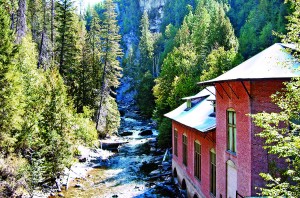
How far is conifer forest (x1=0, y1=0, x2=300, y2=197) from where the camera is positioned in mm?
16906

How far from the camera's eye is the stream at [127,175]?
2188 centimetres

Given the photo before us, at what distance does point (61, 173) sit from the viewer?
22047 millimetres

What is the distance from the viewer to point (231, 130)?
1283 centimetres

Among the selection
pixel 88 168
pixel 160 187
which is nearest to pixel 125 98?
pixel 88 168

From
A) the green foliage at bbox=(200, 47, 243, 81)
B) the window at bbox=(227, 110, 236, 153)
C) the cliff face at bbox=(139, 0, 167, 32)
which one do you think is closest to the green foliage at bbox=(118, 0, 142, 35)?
the cliff face at bbox=(139, 0, 167, 32)

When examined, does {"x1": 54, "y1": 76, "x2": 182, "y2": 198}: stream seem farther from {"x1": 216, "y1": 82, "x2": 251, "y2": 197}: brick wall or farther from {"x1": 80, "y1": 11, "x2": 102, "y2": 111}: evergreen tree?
{"x1": 216, "y1": 82, "x2": 251, "y2": 197}: brick wall

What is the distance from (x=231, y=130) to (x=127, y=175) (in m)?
16.3

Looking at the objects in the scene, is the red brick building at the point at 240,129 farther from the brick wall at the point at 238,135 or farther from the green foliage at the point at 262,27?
the green foliage at the point at 262,27

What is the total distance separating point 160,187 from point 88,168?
9024 millimetres

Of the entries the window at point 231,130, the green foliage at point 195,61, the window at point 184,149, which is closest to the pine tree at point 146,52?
the green foliage at point 195,61

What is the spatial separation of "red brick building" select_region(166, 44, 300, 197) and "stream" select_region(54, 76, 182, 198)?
20.4ft

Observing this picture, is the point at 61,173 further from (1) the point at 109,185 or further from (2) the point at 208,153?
(2) the point at 208,153

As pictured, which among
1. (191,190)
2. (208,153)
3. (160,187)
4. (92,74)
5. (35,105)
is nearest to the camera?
(208,153)

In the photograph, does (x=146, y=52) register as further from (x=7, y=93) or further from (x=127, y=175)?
(x=7, y=93)
